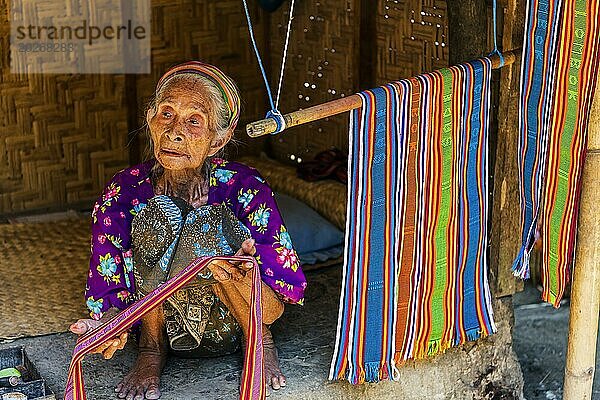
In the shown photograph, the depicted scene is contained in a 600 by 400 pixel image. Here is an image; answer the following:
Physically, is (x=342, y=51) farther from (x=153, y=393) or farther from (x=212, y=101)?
(x=153, y=393)

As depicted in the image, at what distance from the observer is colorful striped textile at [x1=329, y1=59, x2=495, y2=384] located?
3225mm

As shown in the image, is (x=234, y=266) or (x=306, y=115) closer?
(x=306, y=115)

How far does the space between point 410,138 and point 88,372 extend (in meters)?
1.35

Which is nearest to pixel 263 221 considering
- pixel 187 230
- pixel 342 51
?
pixel 187 230

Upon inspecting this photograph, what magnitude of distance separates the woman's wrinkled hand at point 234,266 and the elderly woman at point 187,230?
0.08 meters

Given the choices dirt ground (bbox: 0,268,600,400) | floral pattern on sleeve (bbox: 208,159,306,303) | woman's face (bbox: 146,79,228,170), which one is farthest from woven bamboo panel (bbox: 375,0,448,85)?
woman's face (bbox: 146,79,228,170)

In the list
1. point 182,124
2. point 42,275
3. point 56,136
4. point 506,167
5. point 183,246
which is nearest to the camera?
point 182,124

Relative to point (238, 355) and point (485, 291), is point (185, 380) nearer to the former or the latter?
point (238, 355)

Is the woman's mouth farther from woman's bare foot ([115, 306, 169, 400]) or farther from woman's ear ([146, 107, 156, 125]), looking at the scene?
woman's bare foot ([115, 306, 169, 400])

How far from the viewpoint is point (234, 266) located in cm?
314

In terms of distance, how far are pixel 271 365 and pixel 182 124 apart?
2.85 feet

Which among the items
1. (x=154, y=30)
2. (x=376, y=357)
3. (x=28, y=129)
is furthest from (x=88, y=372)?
(x=154, y=30)

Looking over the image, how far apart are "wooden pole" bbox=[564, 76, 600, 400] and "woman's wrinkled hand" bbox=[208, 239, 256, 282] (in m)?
1.07

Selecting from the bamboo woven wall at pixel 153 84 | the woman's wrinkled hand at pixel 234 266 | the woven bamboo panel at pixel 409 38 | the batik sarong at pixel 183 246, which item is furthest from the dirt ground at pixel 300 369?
the bamboo woven wall at pixel 153 84
